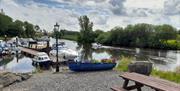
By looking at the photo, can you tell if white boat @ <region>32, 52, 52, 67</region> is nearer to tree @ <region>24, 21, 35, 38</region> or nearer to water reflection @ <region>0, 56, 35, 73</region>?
water reflection @ <region>0, 56, 35, 73</region>

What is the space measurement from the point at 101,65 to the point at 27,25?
102 meters

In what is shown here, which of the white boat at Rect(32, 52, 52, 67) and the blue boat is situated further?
the white boat at Rect(32, 52, 52, 67)

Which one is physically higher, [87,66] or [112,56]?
[87,66]

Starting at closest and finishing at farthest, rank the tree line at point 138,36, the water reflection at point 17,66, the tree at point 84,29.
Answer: the water reflection at point 17,66
the tree line at point 138,36
the tree at point 84,29

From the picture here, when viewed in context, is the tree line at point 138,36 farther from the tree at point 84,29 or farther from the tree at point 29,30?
the tree at point 29,30

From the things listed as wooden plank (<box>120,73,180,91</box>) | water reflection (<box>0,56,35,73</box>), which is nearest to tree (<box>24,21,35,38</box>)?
water reflection (<box>0,56,35,73</box>)

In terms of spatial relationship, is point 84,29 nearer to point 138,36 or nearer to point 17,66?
point 138,36

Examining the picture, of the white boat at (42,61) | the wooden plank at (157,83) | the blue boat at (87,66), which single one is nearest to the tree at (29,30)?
the white boat at (42,61)

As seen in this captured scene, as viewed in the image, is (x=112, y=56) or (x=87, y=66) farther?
(x=112, y=56)

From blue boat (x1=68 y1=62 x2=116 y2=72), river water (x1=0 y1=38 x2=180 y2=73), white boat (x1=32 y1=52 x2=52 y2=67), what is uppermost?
blue boat (x1=68 y1=62 x2=116 y2=72)

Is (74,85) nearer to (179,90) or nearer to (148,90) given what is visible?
(148,90)

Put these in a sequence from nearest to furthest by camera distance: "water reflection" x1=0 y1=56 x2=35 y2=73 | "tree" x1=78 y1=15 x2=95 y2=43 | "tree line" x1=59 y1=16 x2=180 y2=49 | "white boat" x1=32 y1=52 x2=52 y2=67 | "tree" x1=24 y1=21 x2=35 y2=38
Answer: "water reflection" x1=0 y1=56 x2=35 y2=73 < "white boat" x1=32 y1=52 x2=52 y2=67 < "tree line" x1=59 y1=16 x2=180 y2=49 < "tree" x1=78 y1=15 x2=95 y2=43 < "tree" x1=24 y1=21 x2=35 y2=38

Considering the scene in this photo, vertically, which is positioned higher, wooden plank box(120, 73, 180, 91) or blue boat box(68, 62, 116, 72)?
wooden plank box(120, 73, 180, 91)

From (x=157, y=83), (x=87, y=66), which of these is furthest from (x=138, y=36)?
(x=157, y=83)
